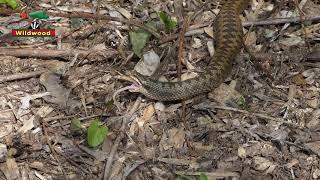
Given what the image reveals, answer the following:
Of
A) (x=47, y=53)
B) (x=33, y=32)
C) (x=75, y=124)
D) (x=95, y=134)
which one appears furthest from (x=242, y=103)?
(x=33, y=32)

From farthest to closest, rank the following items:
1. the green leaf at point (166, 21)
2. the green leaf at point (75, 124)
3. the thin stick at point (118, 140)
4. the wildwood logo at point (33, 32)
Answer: the wildwood logo at point (33, 32) → the green leaf at point (166, 21) → the green leaf at point (75, 124) → the thin stick at point (118, 140)

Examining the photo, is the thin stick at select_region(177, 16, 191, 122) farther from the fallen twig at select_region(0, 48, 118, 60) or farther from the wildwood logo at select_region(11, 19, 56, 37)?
the wildwood logo at select_region(11, 19, 56, 37)

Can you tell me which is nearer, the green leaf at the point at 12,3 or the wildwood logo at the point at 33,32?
the wildwood logo at the point at 33,32

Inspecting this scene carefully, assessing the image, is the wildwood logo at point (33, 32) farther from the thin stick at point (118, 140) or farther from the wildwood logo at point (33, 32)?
the thin stick at point (118, 140)

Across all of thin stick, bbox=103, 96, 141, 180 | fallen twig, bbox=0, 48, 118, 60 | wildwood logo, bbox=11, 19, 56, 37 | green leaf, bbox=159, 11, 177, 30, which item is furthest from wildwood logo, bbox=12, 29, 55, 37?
thin stick, bbox=103, 96, 141, 180

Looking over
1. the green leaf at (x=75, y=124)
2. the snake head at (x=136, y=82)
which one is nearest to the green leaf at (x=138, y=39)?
the snake head at (x=136, y=82)
